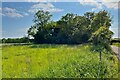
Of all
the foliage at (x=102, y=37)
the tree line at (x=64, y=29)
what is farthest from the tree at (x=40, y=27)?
the foliage at (x=102, y=37)

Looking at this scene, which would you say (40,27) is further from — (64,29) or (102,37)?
(102,37)

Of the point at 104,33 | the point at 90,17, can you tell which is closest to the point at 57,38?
the point at 90,17

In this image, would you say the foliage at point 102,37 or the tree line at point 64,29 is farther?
the tree line at point 64,29

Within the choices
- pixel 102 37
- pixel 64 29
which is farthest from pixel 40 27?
pixel 102 37

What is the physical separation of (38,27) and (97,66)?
3351 centimetres

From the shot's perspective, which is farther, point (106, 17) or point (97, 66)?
point (106, 17)

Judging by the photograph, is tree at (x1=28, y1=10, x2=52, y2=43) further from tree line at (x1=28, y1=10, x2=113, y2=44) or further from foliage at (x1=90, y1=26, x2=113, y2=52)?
foliage at (x1=90, y1=26, x2=113, y2=52)

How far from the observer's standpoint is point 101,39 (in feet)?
70.3

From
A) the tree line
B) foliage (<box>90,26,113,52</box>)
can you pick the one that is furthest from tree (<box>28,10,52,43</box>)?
foliage (<box>90,26,113,52</box>)

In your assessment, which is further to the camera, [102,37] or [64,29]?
[64,29]

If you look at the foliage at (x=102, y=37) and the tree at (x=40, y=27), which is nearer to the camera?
the foliage at (x=102, y=37)

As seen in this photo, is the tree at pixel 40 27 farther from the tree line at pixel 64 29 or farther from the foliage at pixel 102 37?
the foliage at pixel 102 37

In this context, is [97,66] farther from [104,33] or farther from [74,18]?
[74,18]

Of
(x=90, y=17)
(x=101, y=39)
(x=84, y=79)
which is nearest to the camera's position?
(x=84, y=79)
